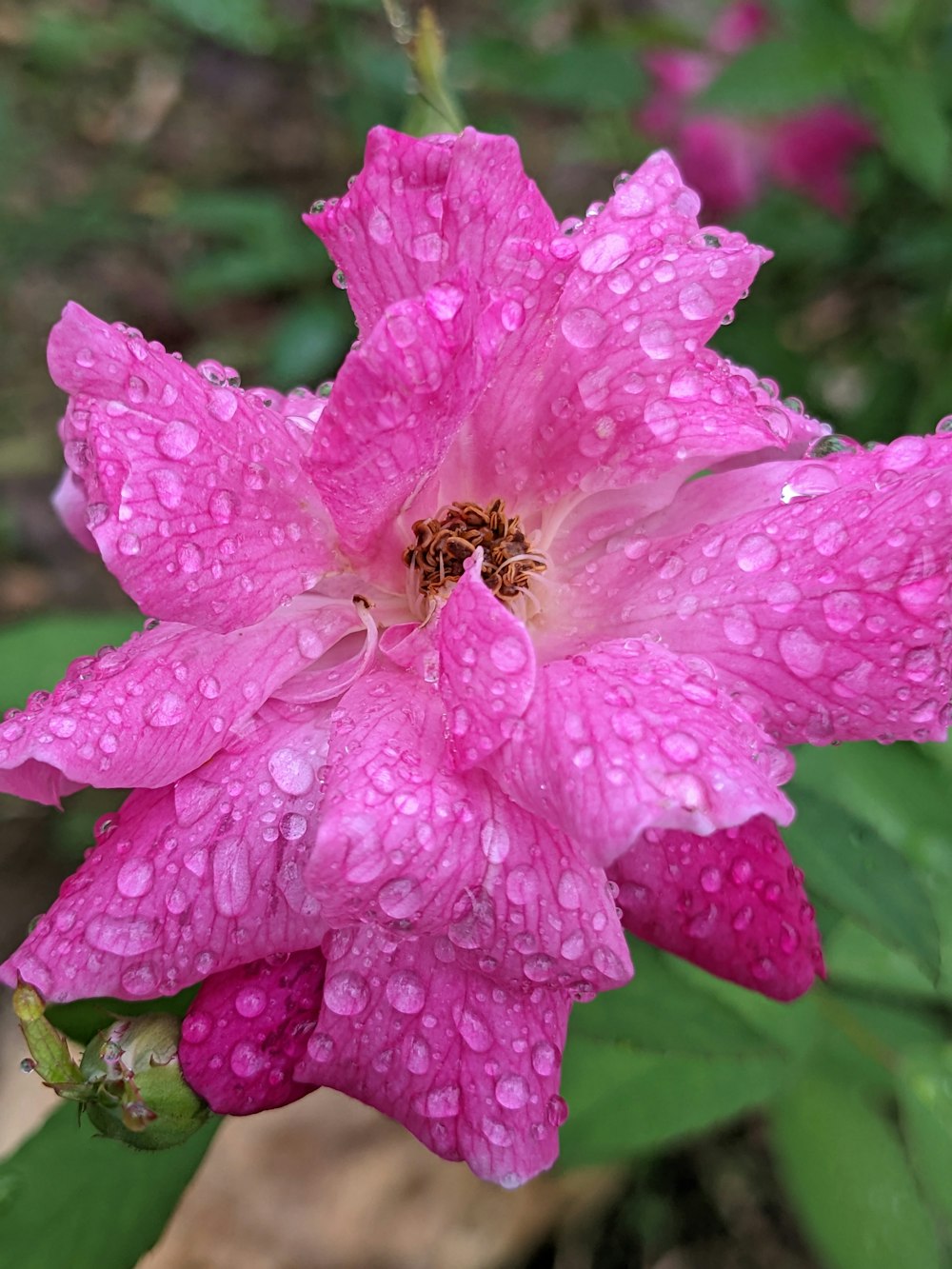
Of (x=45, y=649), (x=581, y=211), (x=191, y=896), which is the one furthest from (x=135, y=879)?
(x=581, y=211)

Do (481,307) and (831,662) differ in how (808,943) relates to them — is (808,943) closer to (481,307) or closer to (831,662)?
(831,662)

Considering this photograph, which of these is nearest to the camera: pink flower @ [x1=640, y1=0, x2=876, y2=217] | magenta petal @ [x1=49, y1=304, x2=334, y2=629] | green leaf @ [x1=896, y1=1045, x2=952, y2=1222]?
magenta petal @ [x1=49, y1=304, x2=334, y2=629]

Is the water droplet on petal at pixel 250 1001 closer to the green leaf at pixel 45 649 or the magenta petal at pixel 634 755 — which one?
the magenta petal at pixel 634 755

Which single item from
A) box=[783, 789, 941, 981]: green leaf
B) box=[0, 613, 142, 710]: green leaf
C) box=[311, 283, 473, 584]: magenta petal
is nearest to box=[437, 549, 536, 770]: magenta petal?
box=[311, 283, 473, 584]: magenta petal

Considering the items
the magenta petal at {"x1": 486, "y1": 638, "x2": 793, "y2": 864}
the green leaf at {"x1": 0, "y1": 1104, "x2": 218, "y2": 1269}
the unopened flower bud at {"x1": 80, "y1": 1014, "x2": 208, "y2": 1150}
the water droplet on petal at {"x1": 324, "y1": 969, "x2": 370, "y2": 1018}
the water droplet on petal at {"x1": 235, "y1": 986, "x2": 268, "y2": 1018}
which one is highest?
the magenta petal at {"x1": 486, "y1": 638, "x2": 793, "y2": 864}

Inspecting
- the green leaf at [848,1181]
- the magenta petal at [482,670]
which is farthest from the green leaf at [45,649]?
the green leaf at [848,1181]

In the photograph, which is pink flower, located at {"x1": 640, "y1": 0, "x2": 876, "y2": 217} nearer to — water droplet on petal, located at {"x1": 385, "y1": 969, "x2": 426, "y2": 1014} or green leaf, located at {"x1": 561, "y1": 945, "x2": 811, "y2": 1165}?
green leaf, located at {"x1": 561, "y1": 945, "x2": 811, "y2": 1165}

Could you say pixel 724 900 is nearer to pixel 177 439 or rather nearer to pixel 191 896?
pixel 191 896
